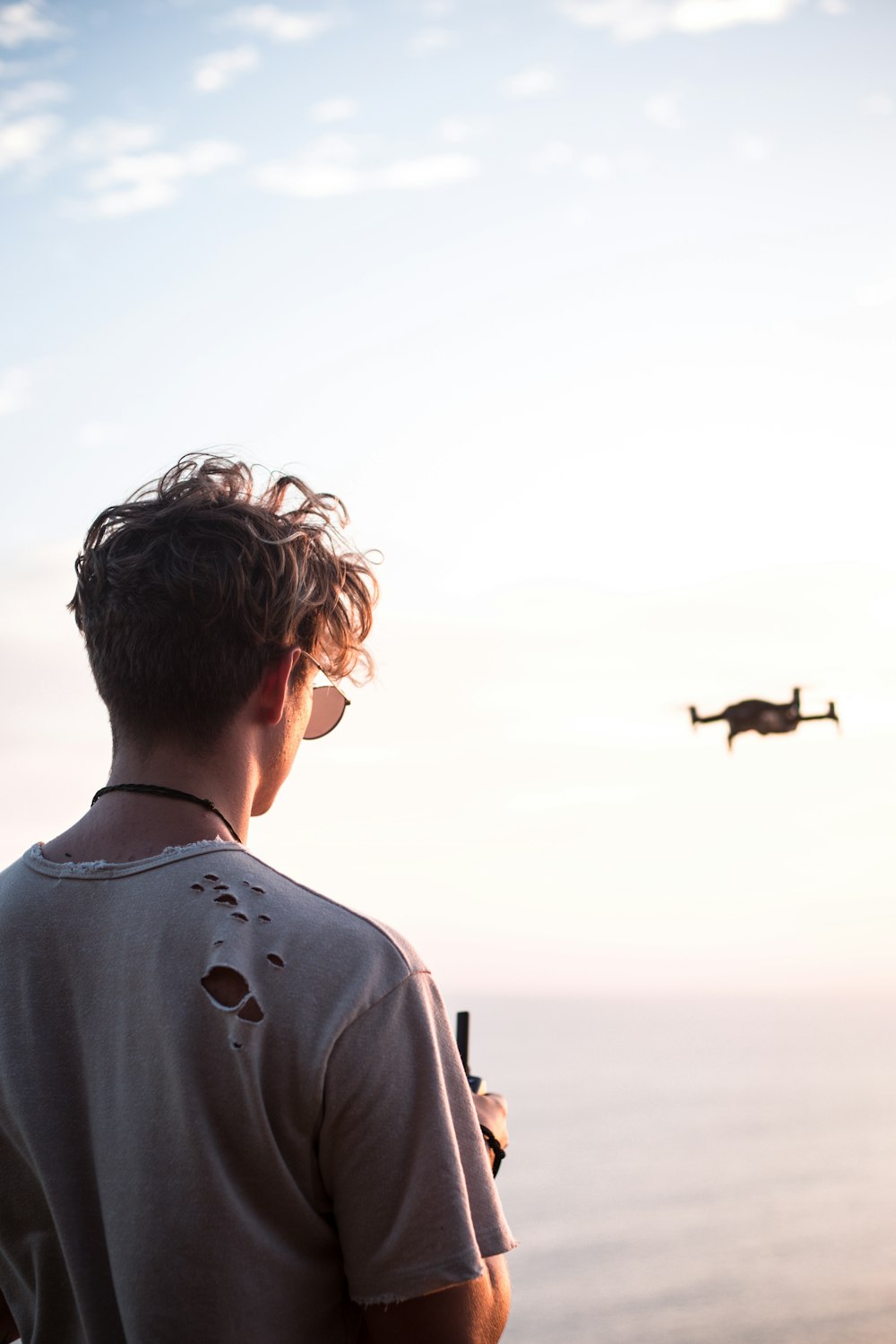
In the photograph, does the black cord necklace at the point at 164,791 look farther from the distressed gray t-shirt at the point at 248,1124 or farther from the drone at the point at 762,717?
the drone at the point at 762,717

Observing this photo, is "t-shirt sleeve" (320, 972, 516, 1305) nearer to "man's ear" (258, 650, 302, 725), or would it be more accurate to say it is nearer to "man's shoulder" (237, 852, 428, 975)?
"man's shoulder" (237, 852, 428, 975)

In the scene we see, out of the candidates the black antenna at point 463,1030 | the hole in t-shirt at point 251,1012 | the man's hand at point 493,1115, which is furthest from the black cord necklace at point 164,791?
the black antenna at point 463,1030

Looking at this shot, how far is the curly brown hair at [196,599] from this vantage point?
1485mm

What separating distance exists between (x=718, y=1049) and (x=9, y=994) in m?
80.8

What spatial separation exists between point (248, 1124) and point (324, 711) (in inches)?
27.3

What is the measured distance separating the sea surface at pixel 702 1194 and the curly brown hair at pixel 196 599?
15.3 feet

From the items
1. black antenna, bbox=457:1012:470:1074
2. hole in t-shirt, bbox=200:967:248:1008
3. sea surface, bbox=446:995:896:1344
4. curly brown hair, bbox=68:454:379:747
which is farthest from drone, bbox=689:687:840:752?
hole in t-shirt, bbox=200:967:248:1008

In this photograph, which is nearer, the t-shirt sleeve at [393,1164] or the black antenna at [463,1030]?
the t-shirt sleeve at [393,1164]

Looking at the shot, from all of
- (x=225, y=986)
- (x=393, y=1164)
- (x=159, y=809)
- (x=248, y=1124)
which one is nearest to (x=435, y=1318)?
(x=393, y=1164)

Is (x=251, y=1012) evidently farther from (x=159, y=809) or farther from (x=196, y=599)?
(x=196, y=599)

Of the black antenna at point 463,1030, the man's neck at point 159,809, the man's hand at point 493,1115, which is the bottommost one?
the man's hand at point 493,1115

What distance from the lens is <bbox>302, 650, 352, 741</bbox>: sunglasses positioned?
5.70 ft

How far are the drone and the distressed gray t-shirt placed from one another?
412cm

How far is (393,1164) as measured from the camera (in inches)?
49.9
